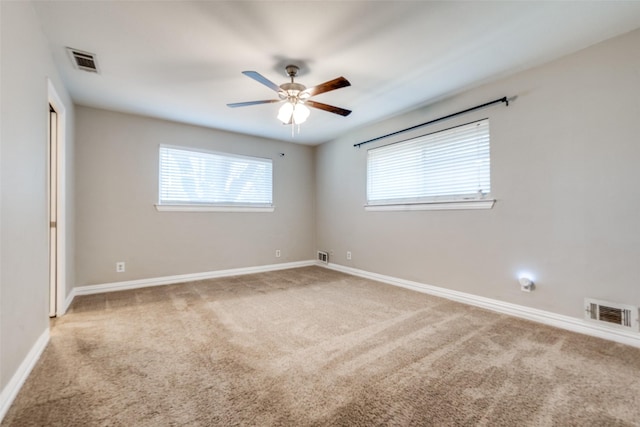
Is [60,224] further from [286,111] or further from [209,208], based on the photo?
[286,111]

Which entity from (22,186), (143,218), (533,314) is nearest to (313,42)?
(22,186)

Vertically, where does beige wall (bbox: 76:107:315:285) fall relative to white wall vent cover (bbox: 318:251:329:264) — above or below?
above

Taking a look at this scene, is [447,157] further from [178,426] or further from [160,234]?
[160,234]

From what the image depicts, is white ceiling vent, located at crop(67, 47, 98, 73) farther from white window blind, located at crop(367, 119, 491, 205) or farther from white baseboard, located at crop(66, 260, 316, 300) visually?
white window blind, located at crop(367, 119, 491, 205)

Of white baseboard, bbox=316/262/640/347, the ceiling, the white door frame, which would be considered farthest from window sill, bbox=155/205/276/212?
white baseboard, bbox=316/262/640/347

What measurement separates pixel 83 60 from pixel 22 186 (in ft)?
4.85

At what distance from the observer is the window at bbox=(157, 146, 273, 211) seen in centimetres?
400

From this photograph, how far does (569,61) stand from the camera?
7.80ft

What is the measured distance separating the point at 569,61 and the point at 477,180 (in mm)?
1227

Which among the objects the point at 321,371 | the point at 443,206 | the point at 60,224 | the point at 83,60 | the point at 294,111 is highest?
the point at 83,60

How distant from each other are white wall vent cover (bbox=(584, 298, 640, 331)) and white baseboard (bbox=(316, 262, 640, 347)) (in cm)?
5

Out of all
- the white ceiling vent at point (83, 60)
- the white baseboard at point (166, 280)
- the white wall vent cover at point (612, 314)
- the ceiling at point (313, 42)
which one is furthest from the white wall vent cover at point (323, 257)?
the white ceiling vent at point (83, 60)

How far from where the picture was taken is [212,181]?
434cm

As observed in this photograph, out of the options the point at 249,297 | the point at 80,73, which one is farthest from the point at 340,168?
the point at 80,73
